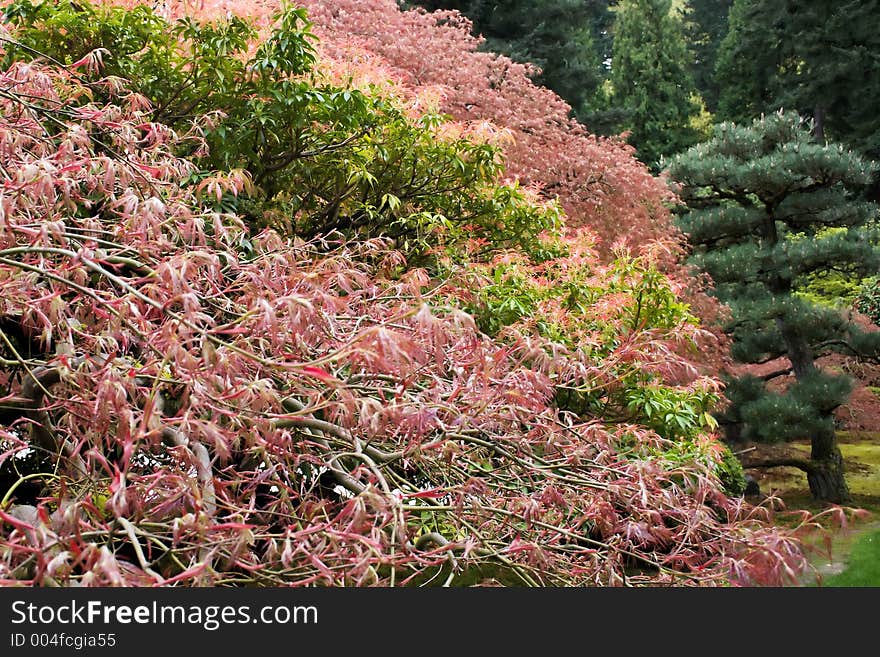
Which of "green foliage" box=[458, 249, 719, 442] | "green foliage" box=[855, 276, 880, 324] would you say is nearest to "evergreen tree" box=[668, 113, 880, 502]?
"green foliage" box=[855, 276, 880, 324]

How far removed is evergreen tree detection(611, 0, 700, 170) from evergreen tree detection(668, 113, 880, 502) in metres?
6.61

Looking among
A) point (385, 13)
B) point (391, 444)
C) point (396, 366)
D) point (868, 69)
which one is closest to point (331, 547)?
point (396, 366)

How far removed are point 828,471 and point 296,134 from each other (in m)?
7.48

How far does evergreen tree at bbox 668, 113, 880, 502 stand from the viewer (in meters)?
8.58

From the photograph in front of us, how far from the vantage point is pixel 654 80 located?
1606 cm

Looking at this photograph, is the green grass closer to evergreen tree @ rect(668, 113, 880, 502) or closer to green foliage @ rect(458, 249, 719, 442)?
evergreen tree @ rect(668, 113, 880, 502)

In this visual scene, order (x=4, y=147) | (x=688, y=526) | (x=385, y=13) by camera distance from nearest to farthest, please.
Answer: (x=688, y=526) < (x=4, y=147) < (x=385, y=13)

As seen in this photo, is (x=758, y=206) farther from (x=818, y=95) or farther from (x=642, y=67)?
(x=642, y=67)

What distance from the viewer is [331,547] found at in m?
1.71

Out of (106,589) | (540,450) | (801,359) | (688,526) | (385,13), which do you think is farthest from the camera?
(801,359)

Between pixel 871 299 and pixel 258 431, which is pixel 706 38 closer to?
pixel 871 299

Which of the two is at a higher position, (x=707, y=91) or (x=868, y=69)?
(x=707, y=91)

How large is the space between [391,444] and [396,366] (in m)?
0.92

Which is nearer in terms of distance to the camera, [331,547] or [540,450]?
[331,547]
